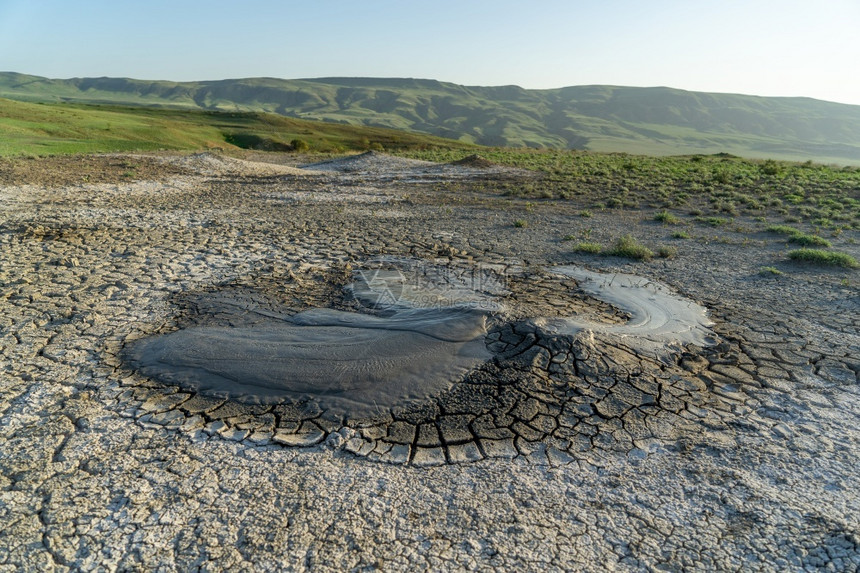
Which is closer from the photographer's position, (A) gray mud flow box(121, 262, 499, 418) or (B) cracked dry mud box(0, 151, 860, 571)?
(B) cracked dry mud box(0, 151, 860, 571)

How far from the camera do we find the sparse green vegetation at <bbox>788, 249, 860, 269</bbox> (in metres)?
9.18

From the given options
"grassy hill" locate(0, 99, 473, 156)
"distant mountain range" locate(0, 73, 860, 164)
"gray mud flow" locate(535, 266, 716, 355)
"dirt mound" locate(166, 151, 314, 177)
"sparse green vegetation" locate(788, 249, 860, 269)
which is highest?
"distant mountain range" locate(0, 73, 860, 164)

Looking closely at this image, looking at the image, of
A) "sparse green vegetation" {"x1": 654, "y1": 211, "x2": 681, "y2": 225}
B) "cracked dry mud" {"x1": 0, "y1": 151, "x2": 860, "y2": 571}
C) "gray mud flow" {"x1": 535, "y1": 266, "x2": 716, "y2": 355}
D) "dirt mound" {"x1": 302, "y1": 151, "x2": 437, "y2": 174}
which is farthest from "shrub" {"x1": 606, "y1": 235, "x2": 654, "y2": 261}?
"dirt mound" {"x1": 302, "y1": 151, "x2": 437, "y2": 174}

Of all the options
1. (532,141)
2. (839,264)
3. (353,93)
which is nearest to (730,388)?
(839,264)

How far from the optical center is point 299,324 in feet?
19.1

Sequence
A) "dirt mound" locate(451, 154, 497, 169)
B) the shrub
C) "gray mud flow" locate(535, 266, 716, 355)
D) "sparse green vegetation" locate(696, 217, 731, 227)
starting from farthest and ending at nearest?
"dirt mound" locate(451, 154, 497, 169) < "sparse green vegetation" locate(696, 217, 731, 227) < the shrub < "gray mud flow" locate(535, 266, 716, 355)

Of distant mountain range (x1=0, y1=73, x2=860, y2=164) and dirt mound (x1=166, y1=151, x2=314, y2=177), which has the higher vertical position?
distant mountain range (x1=0, y1=73, x2=860, y2=164)

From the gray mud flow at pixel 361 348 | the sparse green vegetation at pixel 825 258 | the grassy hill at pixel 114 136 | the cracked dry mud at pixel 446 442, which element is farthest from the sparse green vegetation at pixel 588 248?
the grassy hill at pixel 114 136

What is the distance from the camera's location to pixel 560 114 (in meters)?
174

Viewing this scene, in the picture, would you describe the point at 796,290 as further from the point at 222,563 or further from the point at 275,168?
the point at 275,168

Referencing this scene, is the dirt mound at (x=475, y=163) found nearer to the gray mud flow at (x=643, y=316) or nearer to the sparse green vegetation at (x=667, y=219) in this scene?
the sparse green vegetation at (x=667, y=219)

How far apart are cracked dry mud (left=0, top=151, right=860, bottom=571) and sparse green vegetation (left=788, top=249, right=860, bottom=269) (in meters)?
1.90

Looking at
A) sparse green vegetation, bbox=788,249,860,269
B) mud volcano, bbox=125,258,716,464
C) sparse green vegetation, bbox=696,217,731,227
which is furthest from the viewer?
sparse green vegetation, bbox=696,217,731,227

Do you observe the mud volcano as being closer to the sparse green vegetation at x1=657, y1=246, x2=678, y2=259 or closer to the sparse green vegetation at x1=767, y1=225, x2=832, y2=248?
the sparse green vegetation at x1=657, y1=246, x2=678, y2=259
